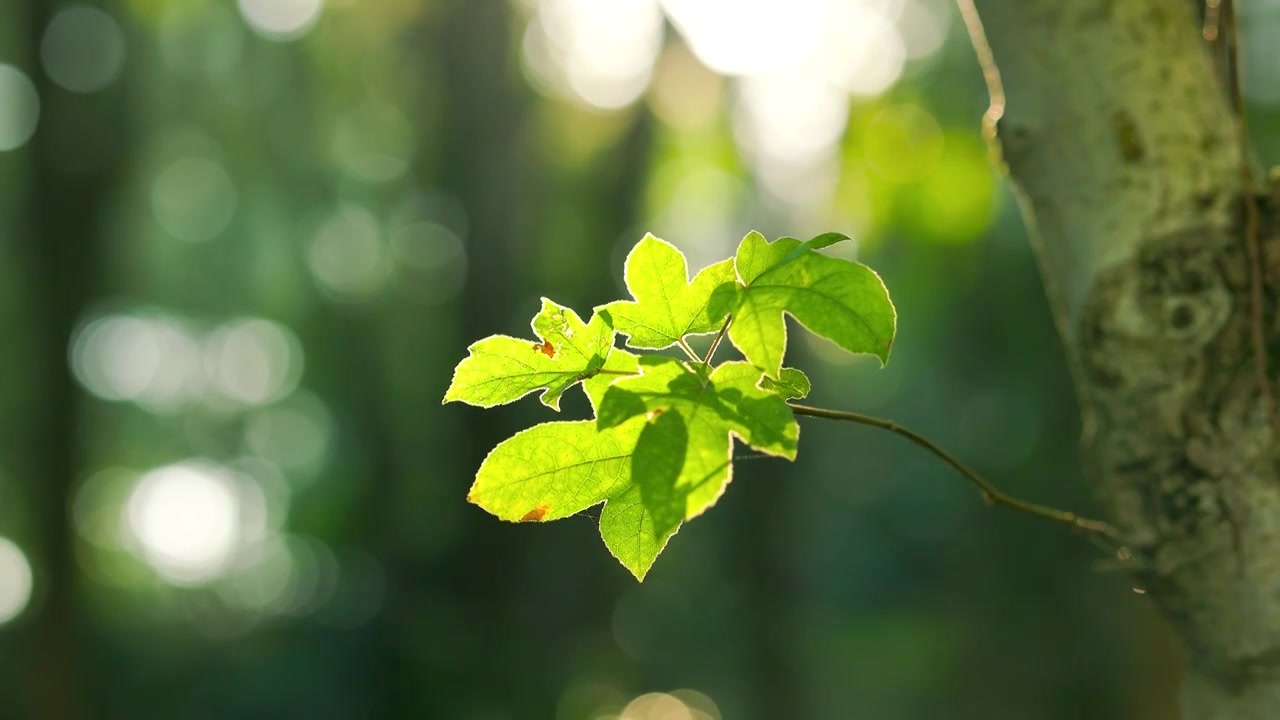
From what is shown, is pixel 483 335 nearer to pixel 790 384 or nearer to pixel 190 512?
pixel 790 384

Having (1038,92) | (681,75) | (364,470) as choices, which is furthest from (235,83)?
(1038,92)

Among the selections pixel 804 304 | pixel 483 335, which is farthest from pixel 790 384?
pixel 483 335

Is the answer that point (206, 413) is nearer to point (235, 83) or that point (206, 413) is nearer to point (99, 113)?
point (235, 83)

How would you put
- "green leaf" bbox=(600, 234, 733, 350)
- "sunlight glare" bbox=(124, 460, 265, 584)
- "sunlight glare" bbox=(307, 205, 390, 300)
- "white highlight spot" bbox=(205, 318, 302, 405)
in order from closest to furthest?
1. "green leaf" bbox=(600, 234, 733, 350)
2. "sunlight glare" bbox=(307, 205, 390, 300)
3. "sunlight glare" bbox=(124, 460, 265, 584)
4. "white highlight spot" bbox=(205, 318, 302, 405)

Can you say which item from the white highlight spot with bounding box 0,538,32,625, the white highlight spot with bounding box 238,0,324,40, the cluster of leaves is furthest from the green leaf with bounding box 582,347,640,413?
the white highlight spot with bounding box 238,0,324,40

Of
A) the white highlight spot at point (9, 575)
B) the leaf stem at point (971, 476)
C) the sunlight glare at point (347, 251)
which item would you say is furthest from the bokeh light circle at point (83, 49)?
the sunlight glare at point (347, 251)

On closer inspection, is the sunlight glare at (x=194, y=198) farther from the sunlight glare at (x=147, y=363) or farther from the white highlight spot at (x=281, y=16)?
the white highlight spot at (x=281, y=16)

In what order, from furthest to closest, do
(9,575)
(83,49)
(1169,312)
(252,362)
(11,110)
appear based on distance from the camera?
(252,362) < (9,575) < (11,110) < (83,49) < (1169,312)

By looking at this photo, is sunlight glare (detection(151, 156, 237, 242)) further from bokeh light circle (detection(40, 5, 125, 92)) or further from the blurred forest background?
bokeh light circle (detection(40, 5, 125, 92))
